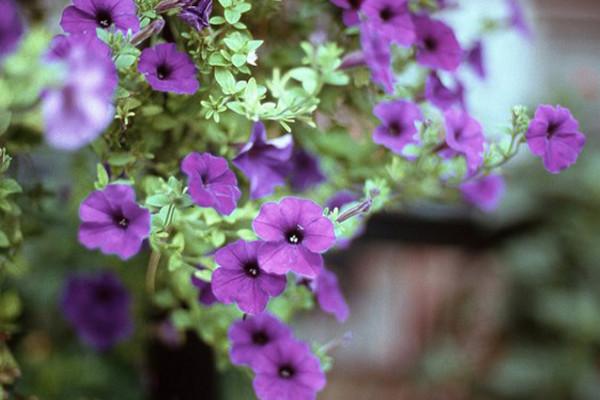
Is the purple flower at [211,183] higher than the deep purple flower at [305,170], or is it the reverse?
the purple flower at [211,183]

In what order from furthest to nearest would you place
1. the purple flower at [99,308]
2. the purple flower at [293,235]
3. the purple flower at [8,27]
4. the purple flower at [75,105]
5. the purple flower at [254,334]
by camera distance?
the purple flower at [99,308] → the purple flower at [8,27] → the purple flower at [254,334] → the purple flower at [293,235] → the purple flower at [75,105]

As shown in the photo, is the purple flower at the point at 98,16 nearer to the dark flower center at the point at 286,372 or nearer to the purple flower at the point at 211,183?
the purple flower at the point at 211,183

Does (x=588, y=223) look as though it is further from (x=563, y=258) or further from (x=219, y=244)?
(x=219, y=244)

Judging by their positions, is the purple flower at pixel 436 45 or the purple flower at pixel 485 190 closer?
the purple flower at pixel 436 45

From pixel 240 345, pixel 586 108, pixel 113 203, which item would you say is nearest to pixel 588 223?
pixel 586 108

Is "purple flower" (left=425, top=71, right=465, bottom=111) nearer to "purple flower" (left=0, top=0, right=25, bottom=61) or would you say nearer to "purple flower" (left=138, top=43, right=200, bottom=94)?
"purple flower" (left=138, top=43, right=200, bottom=94)

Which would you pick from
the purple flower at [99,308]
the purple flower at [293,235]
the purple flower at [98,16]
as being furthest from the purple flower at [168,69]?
the purple flower at [99,308]
